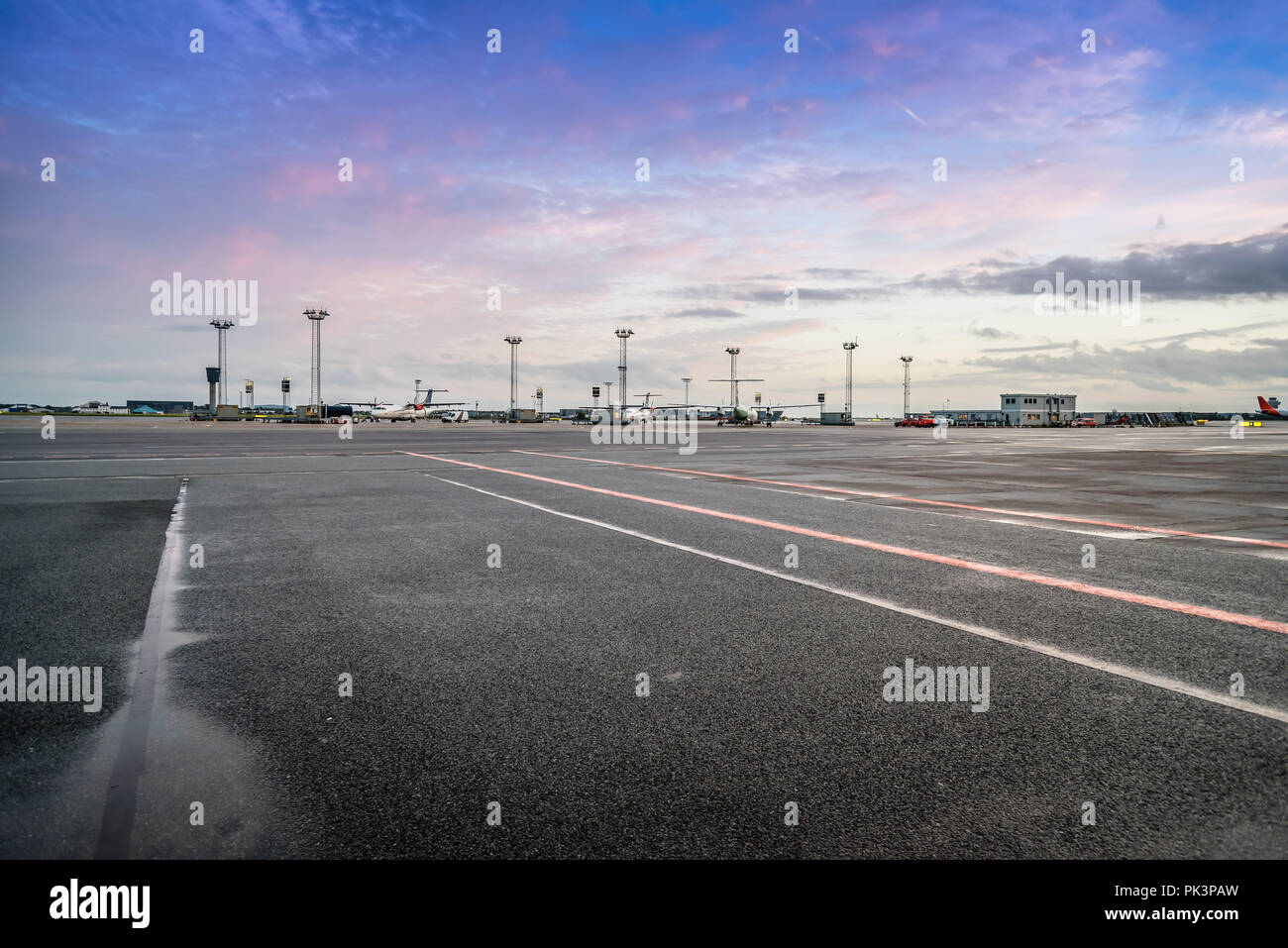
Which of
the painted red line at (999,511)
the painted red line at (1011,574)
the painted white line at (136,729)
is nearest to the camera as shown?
the painted white line at (136,729)

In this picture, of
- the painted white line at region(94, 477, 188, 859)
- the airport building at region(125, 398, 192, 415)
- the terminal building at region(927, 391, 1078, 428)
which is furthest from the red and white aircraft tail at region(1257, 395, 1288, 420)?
the airport building at region(125, 398, 192, 415)

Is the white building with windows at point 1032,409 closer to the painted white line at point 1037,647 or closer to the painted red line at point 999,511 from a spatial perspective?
the painted red line at point 999,511

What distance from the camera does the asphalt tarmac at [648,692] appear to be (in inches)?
113

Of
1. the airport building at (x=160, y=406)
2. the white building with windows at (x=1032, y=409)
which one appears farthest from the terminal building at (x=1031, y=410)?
the airport building at (x=160, y=406)

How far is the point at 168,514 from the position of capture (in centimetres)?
1172

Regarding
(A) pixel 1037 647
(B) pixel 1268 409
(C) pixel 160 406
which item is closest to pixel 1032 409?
(B) pixel 1268 409

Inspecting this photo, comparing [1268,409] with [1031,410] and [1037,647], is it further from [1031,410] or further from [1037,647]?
[1037,647]

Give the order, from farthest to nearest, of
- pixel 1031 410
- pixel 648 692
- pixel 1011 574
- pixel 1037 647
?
pixel 1031 410
pixel 1011 574
pixel 1037 647
pixel 648 692

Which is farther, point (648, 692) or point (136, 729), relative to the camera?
point (648, 692)

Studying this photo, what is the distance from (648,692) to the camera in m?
4.21

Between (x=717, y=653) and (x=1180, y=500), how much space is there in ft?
41.8
